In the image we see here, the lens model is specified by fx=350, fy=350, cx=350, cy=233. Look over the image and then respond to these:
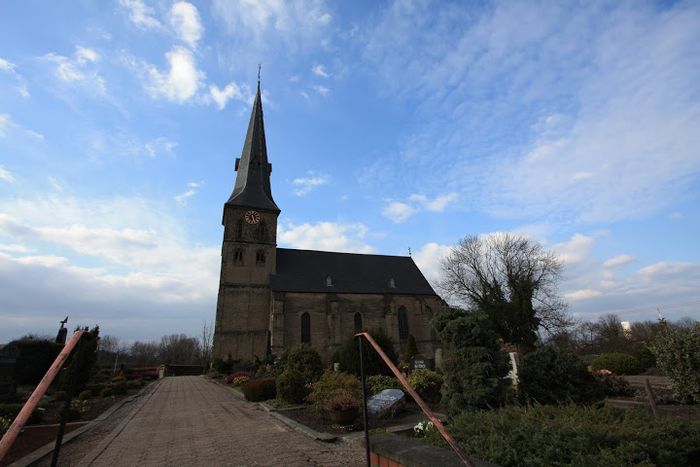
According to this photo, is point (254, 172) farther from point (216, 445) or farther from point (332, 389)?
point (216, 445)

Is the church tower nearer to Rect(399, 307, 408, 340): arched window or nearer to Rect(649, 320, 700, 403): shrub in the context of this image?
Rect(399, 307, 408, 340): arched window

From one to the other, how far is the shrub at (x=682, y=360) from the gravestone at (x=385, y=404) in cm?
725

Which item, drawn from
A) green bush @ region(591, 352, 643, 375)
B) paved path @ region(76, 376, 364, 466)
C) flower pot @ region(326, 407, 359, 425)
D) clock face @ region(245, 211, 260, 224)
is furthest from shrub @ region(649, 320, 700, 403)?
clock face @ region(245, 211, 260, 224)

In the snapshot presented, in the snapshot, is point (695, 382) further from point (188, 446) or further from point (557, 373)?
point (188, 446)

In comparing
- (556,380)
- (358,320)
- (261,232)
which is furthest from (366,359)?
(261,232)

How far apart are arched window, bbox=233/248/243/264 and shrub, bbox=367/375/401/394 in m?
23.0

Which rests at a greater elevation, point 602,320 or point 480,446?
point 602,320

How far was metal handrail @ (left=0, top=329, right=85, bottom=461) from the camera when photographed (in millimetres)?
1715

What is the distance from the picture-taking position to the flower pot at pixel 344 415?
26.6ft

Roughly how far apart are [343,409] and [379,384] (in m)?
3.55

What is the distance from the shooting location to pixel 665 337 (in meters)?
10.1

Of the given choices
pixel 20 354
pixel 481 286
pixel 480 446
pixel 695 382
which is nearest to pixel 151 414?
pixel 480 446

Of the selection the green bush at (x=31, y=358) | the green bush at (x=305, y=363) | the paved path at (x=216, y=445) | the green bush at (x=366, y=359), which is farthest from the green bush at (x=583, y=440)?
the green bush at (x=31, y=358)

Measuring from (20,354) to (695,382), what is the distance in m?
32.3
